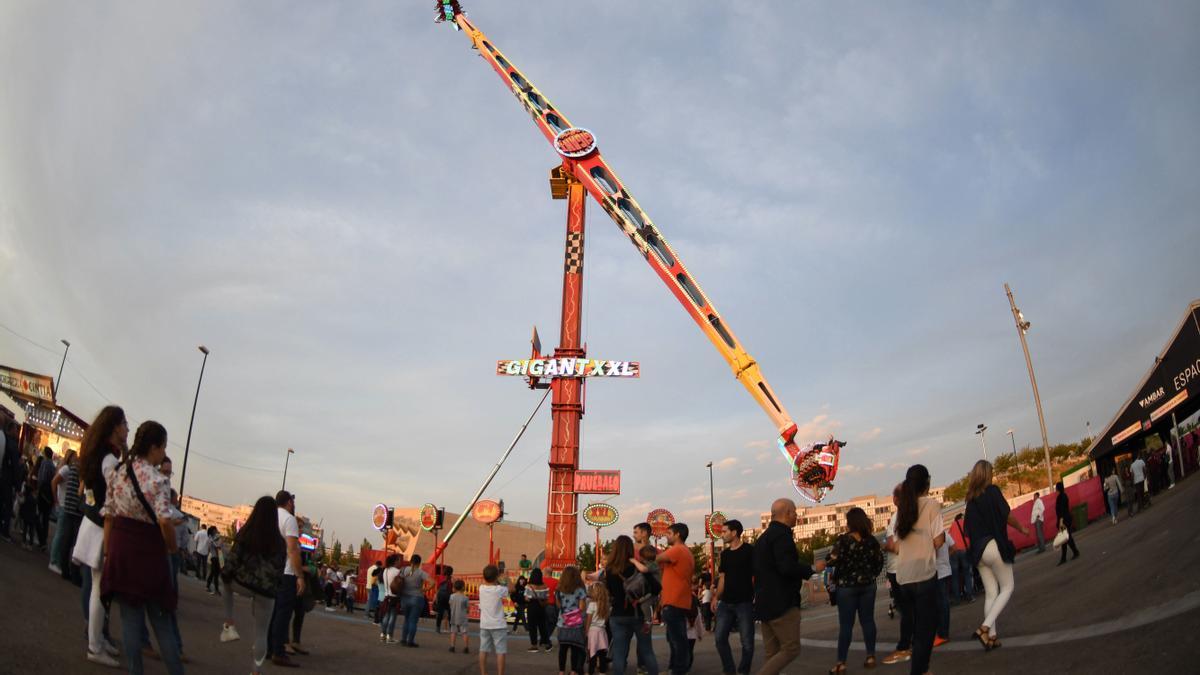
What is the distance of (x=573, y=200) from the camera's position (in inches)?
1756

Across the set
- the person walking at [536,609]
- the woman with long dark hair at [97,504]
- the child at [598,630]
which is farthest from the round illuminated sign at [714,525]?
the woman with long dark hair at [97,504]

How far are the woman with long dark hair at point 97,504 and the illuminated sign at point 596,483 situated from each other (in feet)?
110

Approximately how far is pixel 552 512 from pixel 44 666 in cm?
3426

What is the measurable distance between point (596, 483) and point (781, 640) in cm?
3406

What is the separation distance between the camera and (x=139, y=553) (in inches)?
194

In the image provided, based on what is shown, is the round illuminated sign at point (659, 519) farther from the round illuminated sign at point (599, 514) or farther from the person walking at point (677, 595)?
the person walking at point (677, 595)

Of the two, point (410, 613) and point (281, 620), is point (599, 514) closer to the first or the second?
point (410, 613)

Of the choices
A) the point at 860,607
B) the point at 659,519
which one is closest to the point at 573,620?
the point at 860,607

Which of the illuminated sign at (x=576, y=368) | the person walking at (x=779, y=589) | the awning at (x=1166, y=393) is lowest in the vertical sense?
the person walking at (x=779, y=589)

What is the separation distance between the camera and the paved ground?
5.84 meters

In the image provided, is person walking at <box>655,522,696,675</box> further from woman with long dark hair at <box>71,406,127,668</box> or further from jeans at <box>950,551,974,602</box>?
jeans at <box>950,551,974,602</box>

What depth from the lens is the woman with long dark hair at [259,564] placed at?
6.53 meters

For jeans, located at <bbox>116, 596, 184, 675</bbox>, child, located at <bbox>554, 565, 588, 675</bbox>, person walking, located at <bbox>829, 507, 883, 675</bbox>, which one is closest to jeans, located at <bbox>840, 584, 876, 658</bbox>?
person walking, located at <bbox>829, 507, 883, 675</bbox>

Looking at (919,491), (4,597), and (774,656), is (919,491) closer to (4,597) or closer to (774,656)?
(774,656)
